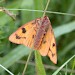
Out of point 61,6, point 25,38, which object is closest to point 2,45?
point 25,38

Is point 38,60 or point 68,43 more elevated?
point 38,60

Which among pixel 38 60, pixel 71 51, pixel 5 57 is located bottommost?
pixel 71 51

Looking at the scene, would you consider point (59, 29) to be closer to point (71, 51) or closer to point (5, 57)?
point (71, 51)

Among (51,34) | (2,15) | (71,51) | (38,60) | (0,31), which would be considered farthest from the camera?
(71,51)

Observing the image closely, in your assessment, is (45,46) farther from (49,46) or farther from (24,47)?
(24,47)

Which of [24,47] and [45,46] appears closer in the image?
[45,46]

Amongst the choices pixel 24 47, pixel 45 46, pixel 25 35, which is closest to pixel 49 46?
pixel 45 46

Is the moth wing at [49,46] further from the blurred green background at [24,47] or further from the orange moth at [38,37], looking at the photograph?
the blurred green background at [24,47]
